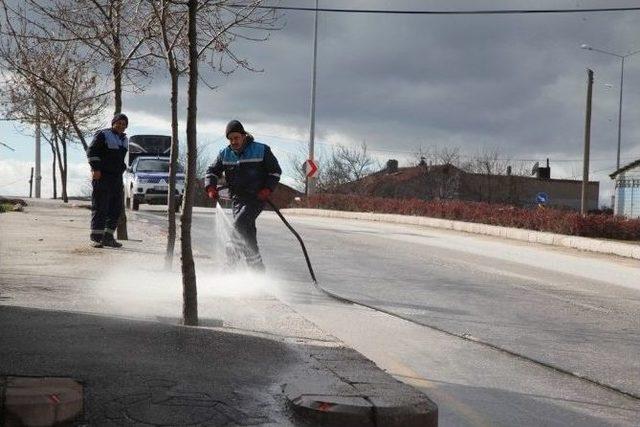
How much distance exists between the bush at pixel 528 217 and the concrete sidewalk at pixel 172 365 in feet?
50.1

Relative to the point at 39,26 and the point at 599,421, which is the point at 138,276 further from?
the point at 599,421

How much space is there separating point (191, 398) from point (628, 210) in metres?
49.2

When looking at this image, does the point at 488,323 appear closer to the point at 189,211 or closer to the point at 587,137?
the point at 189,211

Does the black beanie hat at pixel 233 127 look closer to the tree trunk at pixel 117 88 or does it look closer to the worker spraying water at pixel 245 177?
the worker spraying water at pixel 245 177

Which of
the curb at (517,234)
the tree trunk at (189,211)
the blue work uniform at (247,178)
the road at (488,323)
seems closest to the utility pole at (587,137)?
the curb at (517,234)

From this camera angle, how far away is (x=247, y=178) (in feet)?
34.2

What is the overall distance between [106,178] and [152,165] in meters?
18.6

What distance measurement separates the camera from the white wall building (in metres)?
49.4

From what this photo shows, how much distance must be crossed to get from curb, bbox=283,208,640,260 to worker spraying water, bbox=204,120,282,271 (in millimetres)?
10366

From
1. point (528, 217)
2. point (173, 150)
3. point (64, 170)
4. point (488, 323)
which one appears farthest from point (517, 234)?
point (64, 170)

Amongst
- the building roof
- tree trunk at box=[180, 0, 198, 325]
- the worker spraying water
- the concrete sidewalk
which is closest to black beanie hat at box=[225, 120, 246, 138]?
the worker spraying water

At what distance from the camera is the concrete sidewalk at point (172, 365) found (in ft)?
14.7

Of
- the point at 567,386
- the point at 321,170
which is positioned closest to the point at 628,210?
the point at 321,170

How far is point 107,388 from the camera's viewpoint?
4.76 m
